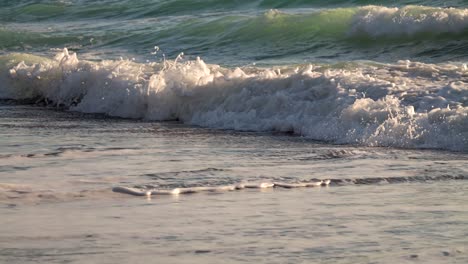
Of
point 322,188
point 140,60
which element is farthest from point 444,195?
point 140,60

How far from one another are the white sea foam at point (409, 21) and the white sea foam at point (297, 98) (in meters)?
3.61

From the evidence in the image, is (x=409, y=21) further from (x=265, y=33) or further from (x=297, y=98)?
(x=297, y=98)

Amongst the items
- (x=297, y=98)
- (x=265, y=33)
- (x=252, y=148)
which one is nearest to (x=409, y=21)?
(x=265, y=33)

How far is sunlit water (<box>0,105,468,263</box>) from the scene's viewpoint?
4.80 metres

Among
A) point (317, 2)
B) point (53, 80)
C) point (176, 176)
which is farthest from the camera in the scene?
point (317, 2)

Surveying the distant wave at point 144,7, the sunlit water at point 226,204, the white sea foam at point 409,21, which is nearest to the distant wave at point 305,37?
the white sea foam at point 409,21

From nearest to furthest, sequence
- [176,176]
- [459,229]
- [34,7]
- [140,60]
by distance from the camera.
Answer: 1. [459,229]
2. [176,176]
3. [140,60]
4. [34,7]

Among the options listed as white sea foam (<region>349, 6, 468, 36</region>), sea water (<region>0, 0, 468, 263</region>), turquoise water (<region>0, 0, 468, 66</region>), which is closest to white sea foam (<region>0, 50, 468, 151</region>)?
sea water (<region>0, 0, 468, 263</region>)

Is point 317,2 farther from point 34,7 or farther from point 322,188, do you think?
Result: point 322,188

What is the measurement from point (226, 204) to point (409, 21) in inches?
453

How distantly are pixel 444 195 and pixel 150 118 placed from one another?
6311mm

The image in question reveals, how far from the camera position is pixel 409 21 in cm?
1711

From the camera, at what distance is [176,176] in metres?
7.10

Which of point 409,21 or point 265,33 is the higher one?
point 409,21
